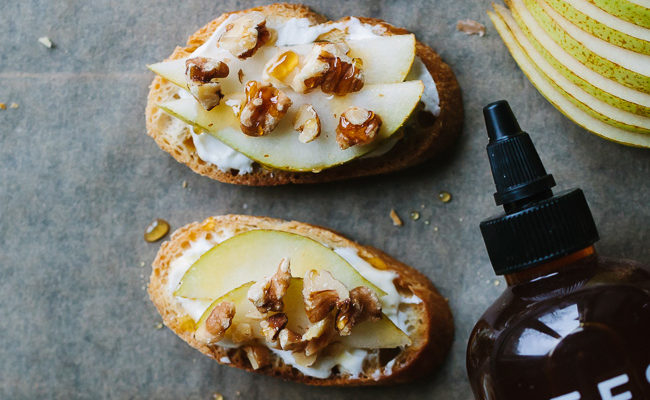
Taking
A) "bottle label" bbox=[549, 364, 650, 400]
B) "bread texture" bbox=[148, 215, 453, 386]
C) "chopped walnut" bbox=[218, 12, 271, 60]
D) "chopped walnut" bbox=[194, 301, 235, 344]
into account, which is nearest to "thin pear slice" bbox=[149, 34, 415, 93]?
"chopped walnut" bbox=[218, 12, 271, 60]

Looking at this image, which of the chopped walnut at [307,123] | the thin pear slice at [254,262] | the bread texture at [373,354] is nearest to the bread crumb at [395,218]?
the bread texture at [373,354]

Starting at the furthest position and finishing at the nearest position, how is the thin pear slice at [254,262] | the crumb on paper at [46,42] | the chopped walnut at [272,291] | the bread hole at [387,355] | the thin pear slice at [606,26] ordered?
the crumb on paper at [46,42] < the bread hole at [387,355] < the thin pear slice at [254,262] < the chopped walnut at [272,291] < the thin pear slice at [606,26]

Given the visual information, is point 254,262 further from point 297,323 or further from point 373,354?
point 373,354

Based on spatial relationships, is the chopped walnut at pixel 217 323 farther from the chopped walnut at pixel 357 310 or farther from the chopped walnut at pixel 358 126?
the chopped walnut at pixel 358 126

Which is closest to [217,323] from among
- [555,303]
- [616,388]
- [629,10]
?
[555,303]

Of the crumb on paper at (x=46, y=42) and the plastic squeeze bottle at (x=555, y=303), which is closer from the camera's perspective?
the plastic squeeze bottle at (x=555, y=303)

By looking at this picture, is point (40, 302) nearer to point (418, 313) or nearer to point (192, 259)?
point (192, 259)

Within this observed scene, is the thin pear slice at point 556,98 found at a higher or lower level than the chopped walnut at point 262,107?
higher
